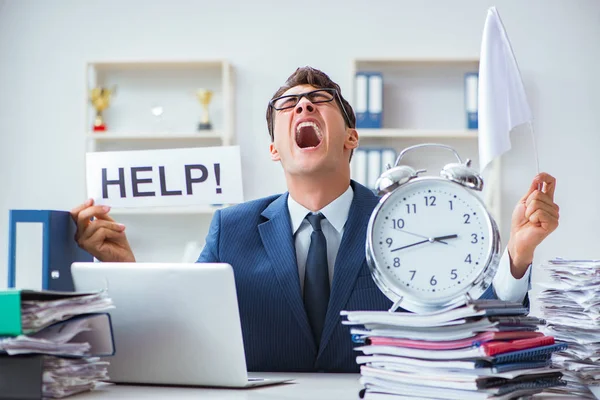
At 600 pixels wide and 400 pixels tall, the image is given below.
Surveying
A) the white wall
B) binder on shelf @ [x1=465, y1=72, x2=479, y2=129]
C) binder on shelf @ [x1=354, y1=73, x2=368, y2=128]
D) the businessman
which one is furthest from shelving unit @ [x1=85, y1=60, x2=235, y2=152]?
the businessman

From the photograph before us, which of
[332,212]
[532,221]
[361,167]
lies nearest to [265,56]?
[361,167]

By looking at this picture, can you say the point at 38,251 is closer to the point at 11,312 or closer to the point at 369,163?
the point at 11,312

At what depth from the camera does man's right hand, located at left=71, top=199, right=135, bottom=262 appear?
6.67 feet

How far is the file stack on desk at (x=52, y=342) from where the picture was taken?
51.9 inches

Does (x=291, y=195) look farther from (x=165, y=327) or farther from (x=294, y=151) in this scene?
(x=165, y=327)

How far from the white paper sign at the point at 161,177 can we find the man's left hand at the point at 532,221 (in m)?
0.68

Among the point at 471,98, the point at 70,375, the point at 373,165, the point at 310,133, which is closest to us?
the point at 70,375

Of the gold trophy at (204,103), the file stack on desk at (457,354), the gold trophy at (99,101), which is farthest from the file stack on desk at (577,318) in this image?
→ the gold trophy at (99,101)

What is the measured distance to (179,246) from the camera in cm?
474

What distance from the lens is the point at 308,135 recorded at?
238 centimetres

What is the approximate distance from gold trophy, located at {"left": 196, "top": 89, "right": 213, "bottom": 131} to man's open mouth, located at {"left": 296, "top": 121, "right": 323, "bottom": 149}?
2304mm

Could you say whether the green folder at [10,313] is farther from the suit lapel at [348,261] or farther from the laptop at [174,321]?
the suit lapel at [348,261]

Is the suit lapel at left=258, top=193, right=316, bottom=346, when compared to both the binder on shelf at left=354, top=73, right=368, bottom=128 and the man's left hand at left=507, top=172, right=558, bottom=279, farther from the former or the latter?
the binder on shelf at left=354, top=73, right=368, bottom=128

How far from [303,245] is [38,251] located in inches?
29.1
